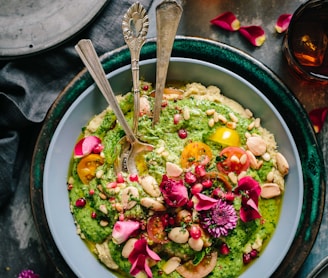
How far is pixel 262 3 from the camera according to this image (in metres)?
3.09

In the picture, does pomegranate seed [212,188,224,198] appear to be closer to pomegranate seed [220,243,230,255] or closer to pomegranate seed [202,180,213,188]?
pomegranate seed [202,180,213,188]

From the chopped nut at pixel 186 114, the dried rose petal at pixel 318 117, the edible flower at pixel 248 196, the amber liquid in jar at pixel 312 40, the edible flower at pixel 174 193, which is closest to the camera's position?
the edible flower at pixel 174 193

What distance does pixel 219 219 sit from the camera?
8.48 feet

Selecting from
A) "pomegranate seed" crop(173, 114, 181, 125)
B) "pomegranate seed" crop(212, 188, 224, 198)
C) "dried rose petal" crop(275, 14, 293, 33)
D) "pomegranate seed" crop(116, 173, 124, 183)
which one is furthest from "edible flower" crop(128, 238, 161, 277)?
"dried rose petal" crop(275, 14, 293, 33)

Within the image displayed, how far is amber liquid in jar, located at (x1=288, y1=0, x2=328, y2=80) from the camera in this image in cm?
290

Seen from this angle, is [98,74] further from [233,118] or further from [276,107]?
[276,107]

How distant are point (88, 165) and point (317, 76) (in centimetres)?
136

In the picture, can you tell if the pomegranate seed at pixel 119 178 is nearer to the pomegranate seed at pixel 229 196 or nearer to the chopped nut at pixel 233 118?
the pomegranate seed at pixel 229 196

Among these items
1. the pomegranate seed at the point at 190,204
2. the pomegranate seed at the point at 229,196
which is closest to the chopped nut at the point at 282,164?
the pomegranate seed at the point at 229,196

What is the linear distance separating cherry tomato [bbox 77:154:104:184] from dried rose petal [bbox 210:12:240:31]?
1064 mm

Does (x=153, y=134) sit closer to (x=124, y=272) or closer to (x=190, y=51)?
(x=190, y=51)

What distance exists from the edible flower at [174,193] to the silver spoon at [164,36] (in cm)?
40

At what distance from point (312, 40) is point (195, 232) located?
1.29 meters

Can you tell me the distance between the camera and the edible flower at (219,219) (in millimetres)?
2584
